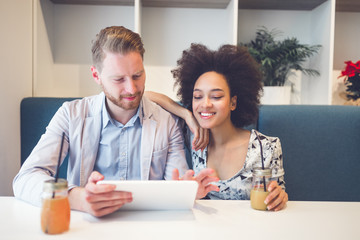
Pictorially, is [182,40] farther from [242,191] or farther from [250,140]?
[242,191]

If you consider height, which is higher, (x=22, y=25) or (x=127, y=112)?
(x=22, y=25)

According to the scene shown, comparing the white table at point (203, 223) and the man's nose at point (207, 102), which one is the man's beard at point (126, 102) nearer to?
the man's nose at point (207, 102)

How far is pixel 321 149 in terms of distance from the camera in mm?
1903

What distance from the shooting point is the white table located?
0.84m

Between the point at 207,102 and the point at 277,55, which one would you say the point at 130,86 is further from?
the point at 277,55

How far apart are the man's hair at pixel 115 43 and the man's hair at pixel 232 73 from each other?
31 cm

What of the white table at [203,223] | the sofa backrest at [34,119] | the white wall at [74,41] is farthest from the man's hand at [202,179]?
the white wall at [74,41]

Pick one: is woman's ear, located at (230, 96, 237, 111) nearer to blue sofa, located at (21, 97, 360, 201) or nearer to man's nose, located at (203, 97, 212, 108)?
man's nose, located at (203, 97, 212, 108)

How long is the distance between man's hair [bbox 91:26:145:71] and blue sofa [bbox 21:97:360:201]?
889 millimetres

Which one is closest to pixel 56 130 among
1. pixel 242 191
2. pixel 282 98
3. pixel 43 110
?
pixel 43 110

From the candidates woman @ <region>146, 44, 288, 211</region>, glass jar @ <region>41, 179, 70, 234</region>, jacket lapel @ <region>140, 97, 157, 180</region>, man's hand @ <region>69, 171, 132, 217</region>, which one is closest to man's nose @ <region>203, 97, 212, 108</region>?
woman @ <region>146, 44, 288, 211</region>

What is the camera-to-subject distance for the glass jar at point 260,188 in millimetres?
1047

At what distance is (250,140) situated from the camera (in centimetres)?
159

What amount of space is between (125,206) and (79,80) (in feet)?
5.36
